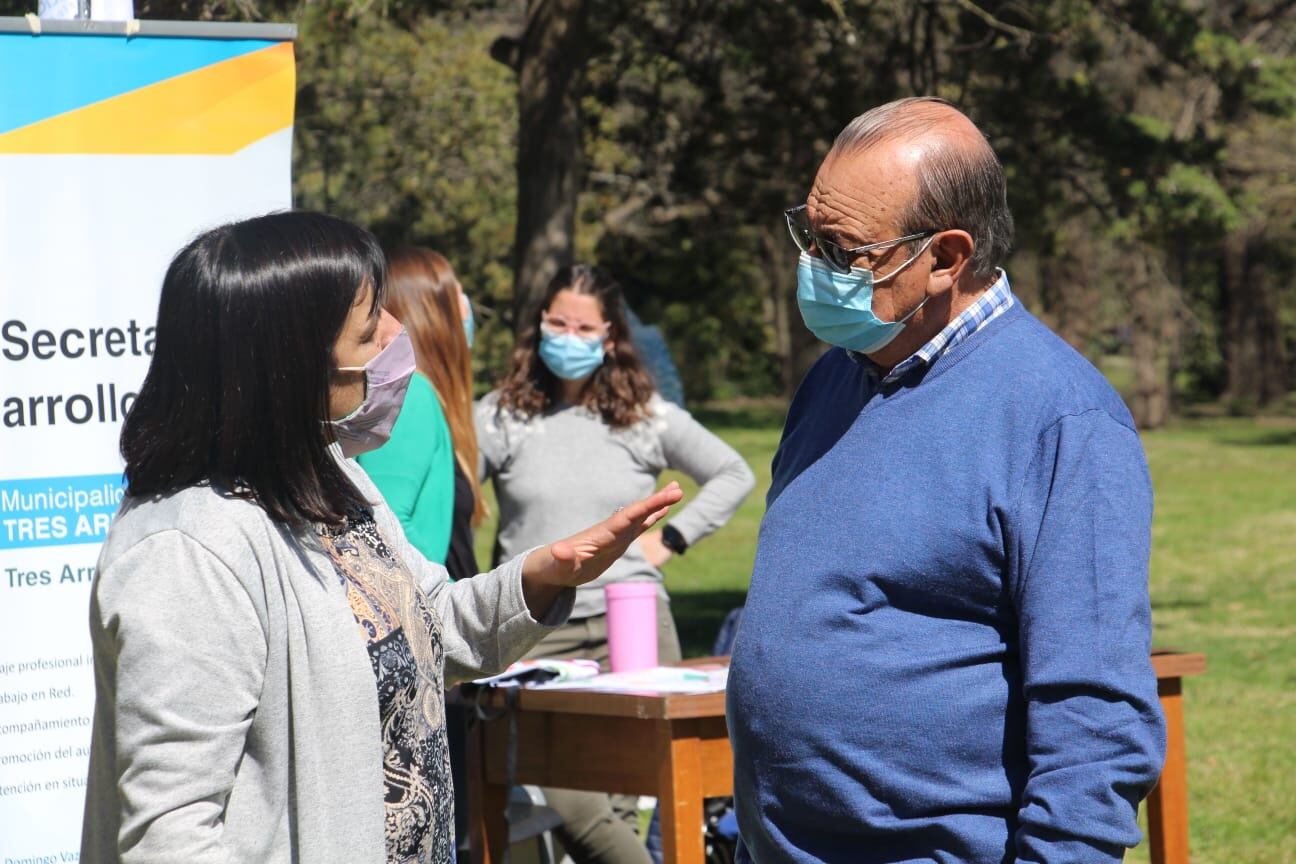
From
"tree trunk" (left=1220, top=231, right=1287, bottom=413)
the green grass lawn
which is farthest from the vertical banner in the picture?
"tree trunk" (left=1220, top=231, right=1287, bottom=413)

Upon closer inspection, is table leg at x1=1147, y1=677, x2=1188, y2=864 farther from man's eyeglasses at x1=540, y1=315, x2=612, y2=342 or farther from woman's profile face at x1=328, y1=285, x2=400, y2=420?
woman's profile face at x1=328, y1=285, x2=400, y2=420

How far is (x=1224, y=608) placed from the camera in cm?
1233

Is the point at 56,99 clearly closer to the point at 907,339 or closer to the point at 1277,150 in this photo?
the point at 907,339

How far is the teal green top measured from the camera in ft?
13.3

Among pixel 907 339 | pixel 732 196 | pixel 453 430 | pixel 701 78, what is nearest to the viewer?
pixel 907 339

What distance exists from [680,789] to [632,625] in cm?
65

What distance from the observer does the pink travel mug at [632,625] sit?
4.29 metres

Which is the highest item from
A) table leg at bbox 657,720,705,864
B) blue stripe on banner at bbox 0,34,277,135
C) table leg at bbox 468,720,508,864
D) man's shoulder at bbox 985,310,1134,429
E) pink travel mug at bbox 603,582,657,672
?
blue stripe on banner at bbox 0,34,277,135

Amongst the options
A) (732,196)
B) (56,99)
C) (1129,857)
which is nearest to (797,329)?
(732,196)

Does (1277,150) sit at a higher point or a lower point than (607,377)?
higher

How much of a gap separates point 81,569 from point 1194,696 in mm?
7325

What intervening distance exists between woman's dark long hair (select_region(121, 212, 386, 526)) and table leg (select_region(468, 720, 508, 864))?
2.34 metres

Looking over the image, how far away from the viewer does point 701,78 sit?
1259 centimetres

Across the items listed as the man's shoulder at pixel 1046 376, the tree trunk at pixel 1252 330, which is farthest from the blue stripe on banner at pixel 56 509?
the tree trunk at pixel 1252 330
